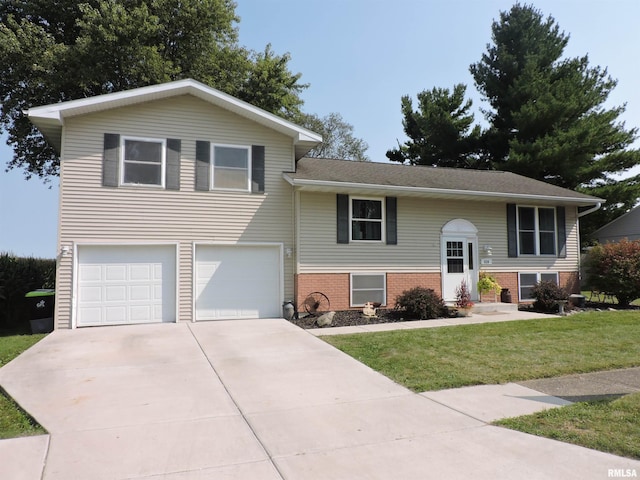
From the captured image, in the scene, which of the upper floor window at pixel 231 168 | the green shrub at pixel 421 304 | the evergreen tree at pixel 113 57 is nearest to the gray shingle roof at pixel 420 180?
the upper floor window at pixel 231 168

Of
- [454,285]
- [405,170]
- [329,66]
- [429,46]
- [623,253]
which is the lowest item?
[454,285]

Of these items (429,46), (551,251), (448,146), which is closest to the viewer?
(429,46)

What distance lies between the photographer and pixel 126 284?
994 centimetres

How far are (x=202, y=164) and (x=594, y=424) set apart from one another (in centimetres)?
958

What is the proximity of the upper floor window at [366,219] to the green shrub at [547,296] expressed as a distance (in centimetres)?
499

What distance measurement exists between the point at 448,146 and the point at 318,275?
713 inches

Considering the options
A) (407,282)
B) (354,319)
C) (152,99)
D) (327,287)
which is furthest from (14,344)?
(407,282)

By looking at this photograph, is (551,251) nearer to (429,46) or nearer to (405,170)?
(405,170)

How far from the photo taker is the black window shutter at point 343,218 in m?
11.3

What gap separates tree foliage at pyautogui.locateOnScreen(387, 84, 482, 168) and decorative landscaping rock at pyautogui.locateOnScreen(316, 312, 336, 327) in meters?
19.1

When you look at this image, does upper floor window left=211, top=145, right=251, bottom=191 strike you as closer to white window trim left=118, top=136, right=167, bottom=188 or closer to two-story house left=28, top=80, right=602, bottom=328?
two-story house left=28, top=80, right=602, bottom=328

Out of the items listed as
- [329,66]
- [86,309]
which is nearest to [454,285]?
[329,66]

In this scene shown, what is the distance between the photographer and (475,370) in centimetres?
590

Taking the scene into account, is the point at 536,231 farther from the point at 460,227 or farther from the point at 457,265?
the point at 457,265
